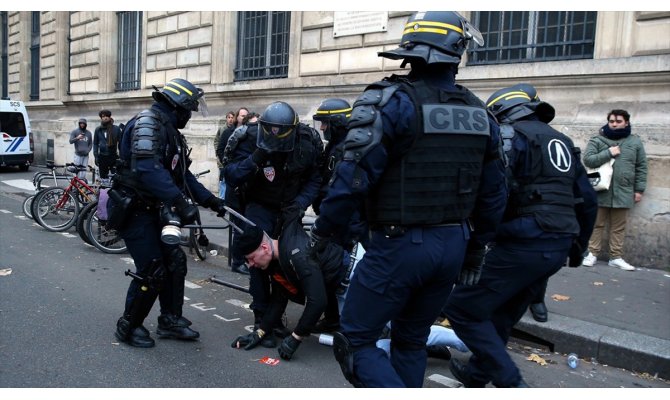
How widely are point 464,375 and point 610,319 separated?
2.25 meters

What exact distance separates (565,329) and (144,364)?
324 centimetres

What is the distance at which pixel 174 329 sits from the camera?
447 cm

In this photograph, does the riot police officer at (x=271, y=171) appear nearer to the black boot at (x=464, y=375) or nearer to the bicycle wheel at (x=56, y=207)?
the black boot at (x=464, y=375)

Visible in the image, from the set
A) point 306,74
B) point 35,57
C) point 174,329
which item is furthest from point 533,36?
point 35,57

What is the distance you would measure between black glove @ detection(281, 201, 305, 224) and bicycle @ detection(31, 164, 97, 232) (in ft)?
19.0

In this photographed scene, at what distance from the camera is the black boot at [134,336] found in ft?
14.1

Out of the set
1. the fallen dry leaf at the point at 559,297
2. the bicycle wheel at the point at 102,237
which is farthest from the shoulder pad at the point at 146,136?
the bicycle wheel at the point at 102,237

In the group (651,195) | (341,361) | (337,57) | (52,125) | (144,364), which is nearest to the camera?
(341,361)

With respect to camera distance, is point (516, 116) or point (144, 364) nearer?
point (516, 116)

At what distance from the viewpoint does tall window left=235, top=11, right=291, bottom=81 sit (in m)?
12.5

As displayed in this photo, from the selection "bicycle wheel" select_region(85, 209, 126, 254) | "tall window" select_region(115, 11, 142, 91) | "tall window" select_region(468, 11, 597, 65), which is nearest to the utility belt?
"bicycle wheel" select_region(85, 209, 126, 254)

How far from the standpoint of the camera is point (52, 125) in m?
20.2
